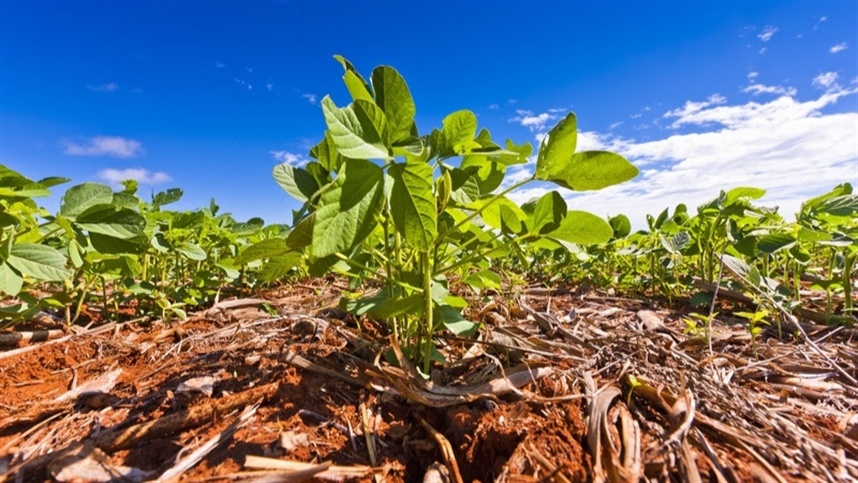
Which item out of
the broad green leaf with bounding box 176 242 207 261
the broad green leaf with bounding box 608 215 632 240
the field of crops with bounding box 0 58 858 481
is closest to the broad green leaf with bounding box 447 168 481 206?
the field of crops with bounding box 0 58 858 481

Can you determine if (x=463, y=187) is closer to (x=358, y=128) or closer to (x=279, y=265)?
(x=358, y=128)

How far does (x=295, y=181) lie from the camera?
127 centimetres

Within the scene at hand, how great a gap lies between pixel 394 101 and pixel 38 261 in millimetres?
1547

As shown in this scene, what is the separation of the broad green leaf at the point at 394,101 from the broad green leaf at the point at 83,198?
137cm

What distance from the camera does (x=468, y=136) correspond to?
1.11m

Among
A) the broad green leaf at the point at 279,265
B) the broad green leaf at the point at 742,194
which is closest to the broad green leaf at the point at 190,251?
the broad green leaf at the point at 279,265

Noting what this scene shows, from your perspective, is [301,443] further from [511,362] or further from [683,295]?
[683,295]

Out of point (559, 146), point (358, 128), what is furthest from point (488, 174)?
point (358, 128)

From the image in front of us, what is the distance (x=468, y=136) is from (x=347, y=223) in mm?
419

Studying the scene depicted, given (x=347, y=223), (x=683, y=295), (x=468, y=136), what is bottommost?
(x=683, y=295)

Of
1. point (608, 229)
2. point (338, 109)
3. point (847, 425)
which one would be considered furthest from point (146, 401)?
point (847, 425)

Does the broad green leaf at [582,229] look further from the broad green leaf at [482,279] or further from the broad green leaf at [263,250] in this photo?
the broad green leaf at [263,250]

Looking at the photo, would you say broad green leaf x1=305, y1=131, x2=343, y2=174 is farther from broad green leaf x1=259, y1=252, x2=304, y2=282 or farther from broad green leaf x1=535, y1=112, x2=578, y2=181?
broad green leaf x1=535, y1=112, x2=578, y2=181

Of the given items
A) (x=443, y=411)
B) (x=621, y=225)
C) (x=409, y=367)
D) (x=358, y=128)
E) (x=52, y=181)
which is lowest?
(x=443, y=411)
